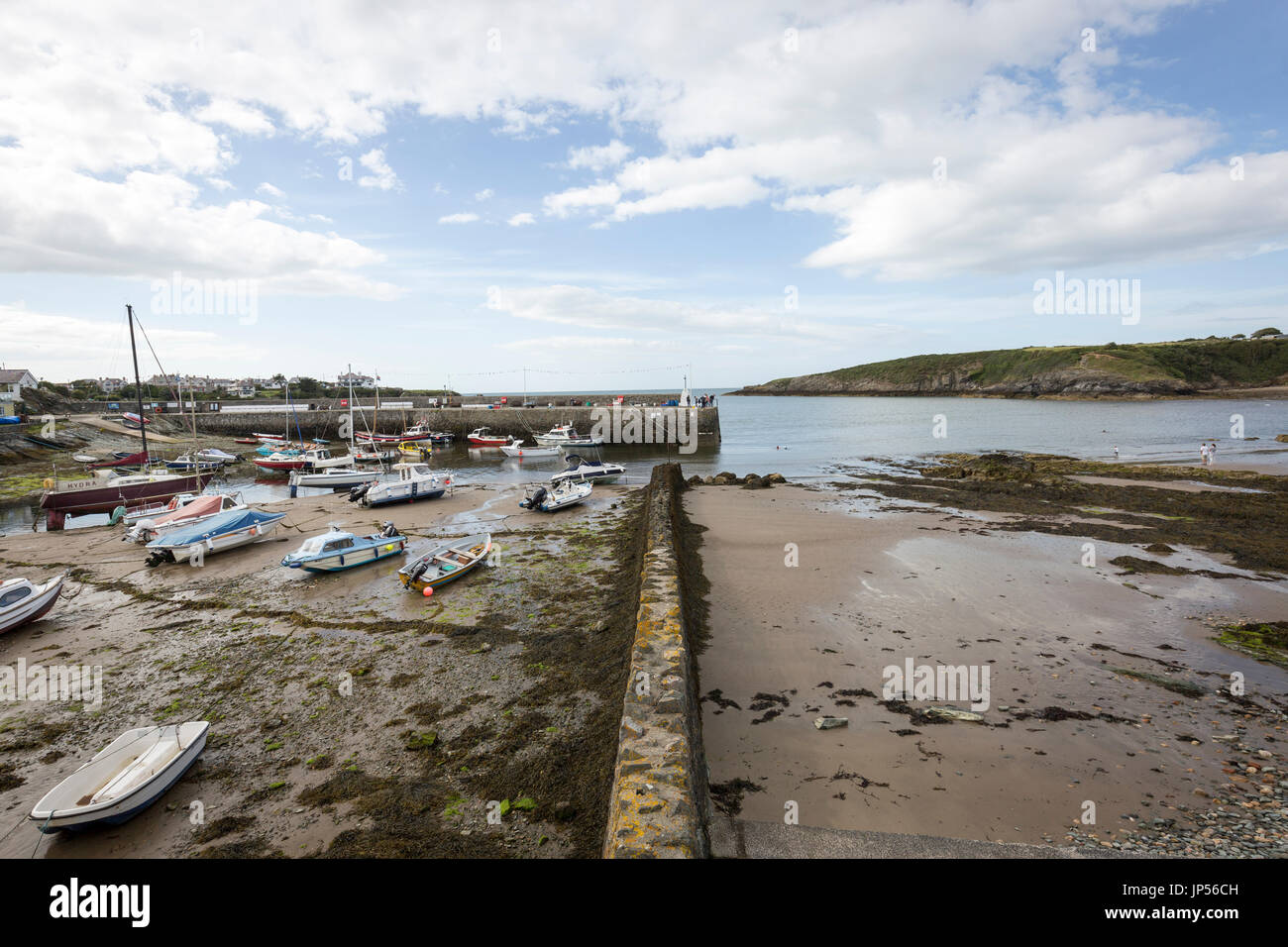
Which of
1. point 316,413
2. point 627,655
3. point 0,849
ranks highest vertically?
point 316,413

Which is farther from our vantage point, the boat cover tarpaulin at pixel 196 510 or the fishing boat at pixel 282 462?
the fishing boat at pixel 282 462

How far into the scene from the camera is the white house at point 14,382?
48.4m

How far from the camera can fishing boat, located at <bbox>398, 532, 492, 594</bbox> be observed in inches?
519

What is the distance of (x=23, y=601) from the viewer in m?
11.3

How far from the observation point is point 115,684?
30.5 feet

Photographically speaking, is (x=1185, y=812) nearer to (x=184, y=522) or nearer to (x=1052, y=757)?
(x=1052, y=757)

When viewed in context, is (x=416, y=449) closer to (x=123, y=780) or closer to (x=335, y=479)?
(x=335, y=479)

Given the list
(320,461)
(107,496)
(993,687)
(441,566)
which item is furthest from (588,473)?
(993,687)

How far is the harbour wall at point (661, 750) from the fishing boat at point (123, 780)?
5.18 meters

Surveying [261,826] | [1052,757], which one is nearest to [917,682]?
[1052,757]

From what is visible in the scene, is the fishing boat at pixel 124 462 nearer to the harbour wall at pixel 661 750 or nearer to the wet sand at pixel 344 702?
the wet sand at pixel 344 702

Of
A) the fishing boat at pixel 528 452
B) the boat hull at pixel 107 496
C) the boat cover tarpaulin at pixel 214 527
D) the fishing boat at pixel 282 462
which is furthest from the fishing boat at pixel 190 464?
the boat cover tarpaulin at pixel 214 527

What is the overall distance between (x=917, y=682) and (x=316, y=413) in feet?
212

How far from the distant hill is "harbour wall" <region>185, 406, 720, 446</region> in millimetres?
85419
